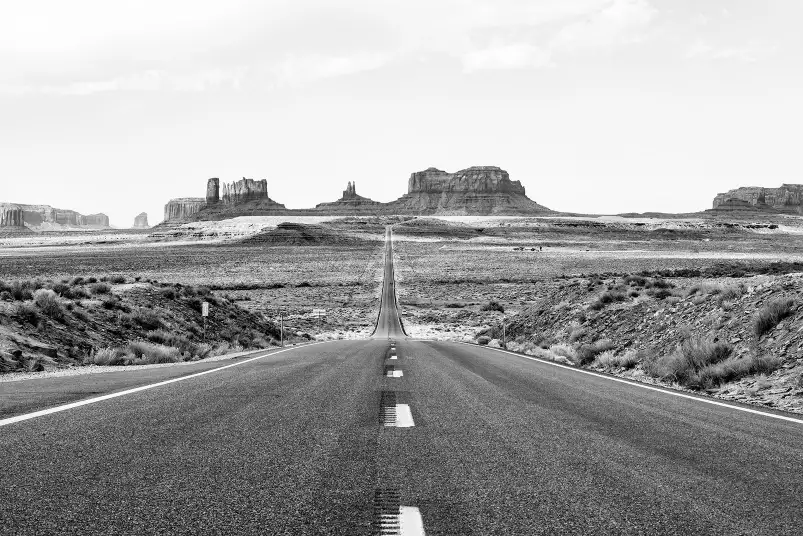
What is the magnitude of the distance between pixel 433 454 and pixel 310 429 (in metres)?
1.63

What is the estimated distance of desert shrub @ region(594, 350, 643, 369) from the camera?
58.9 ft

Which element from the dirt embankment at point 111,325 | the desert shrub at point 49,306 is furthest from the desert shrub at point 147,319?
the desert shrub at point 49,306

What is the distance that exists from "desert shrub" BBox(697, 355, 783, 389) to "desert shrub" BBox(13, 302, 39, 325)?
17.6 meters

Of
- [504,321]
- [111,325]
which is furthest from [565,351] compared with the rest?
[111,325]

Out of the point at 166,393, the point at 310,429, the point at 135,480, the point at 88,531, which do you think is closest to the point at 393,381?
the point at 166,393

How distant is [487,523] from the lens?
13.0 ft

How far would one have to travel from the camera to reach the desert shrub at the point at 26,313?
18.2 meters

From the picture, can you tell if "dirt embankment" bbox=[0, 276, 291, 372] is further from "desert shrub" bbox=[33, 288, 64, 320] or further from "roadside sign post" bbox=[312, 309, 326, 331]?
"roadside sign post" bbox=[312, 309, 326, 331]

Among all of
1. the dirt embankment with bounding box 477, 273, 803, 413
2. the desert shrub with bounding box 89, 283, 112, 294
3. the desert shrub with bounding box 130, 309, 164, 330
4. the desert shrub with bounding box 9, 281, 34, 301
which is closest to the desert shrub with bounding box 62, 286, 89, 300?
the desert shrub with bounding box 89, 283, 112, 294

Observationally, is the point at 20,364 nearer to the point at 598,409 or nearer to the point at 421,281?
the point at 598,409

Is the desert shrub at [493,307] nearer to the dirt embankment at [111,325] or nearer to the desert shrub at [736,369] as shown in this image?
the dirt embankment at [111,325]

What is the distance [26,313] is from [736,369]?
1854 cm

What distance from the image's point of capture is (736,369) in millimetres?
13156

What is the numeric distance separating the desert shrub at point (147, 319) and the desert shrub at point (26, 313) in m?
5.15
